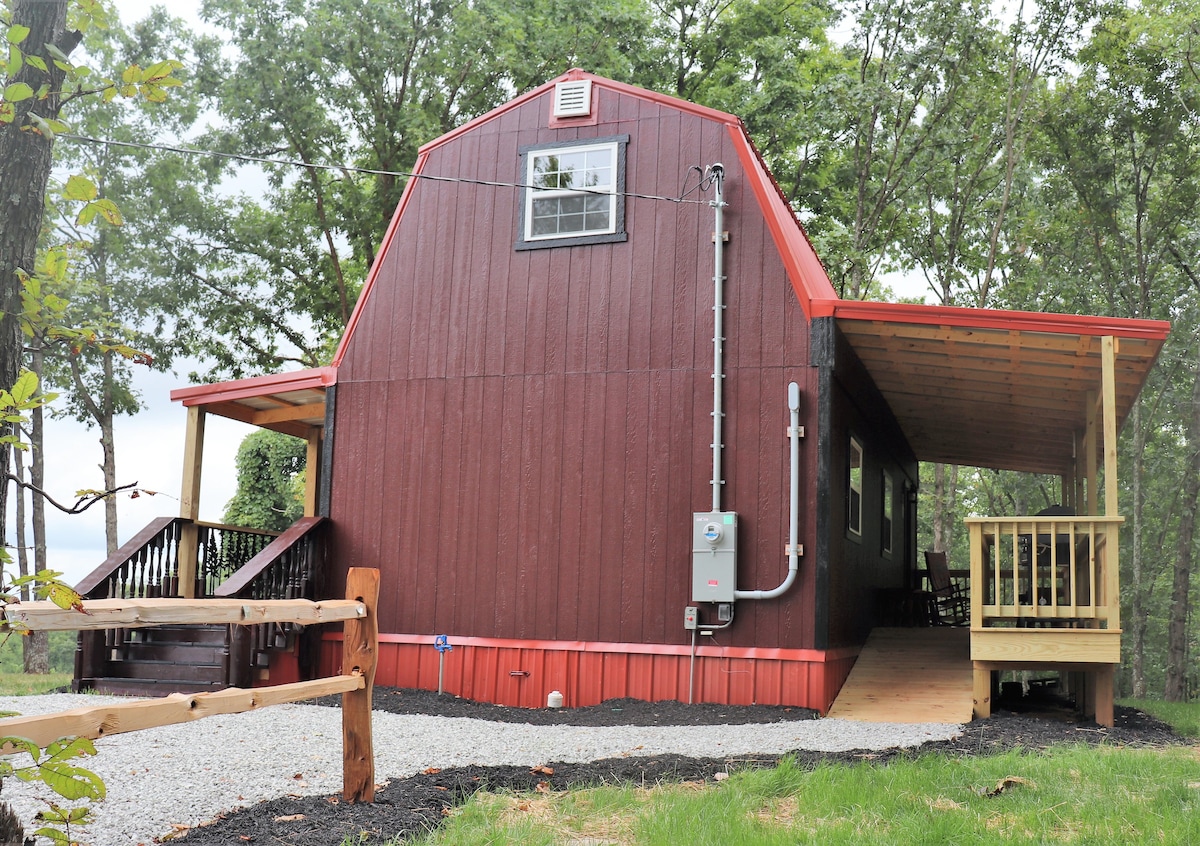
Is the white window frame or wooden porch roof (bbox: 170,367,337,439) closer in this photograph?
the white window frame

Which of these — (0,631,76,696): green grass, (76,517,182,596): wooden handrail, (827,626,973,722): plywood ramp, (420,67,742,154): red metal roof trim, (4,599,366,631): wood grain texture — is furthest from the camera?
(0,631,76,696): green grass

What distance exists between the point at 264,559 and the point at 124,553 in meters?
1.39

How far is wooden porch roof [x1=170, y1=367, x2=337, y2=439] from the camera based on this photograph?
10.3 metres

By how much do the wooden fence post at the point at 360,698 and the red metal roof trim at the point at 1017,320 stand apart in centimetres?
482

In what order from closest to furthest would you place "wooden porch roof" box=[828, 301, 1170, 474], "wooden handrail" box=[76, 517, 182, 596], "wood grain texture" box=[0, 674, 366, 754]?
1. "wood grain texture" box=[0, 674, 366, 754]
2. "wooden porch roof" box=[828, 301, 1170, 474]
3. "wooden handrail" box=[76, 517, 182, 596]

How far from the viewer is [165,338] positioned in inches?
722

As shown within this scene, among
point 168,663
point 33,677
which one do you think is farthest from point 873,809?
point 33,677

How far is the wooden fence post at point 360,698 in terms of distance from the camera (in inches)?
174

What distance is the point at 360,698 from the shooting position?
4.48 m

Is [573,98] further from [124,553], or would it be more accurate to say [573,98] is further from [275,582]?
[124,553]

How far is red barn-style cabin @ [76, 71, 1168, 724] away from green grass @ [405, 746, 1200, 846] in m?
2.86

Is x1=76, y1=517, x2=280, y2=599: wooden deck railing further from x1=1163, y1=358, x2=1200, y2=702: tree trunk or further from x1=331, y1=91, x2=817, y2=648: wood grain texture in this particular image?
x1=1163, y1=358, x2=1200, y2=702: tree trunk

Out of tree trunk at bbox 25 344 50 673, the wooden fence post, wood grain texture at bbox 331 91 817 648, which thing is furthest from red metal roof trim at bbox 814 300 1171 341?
tree trunk at bbox 25 344 50 673

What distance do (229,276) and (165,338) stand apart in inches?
60.1
